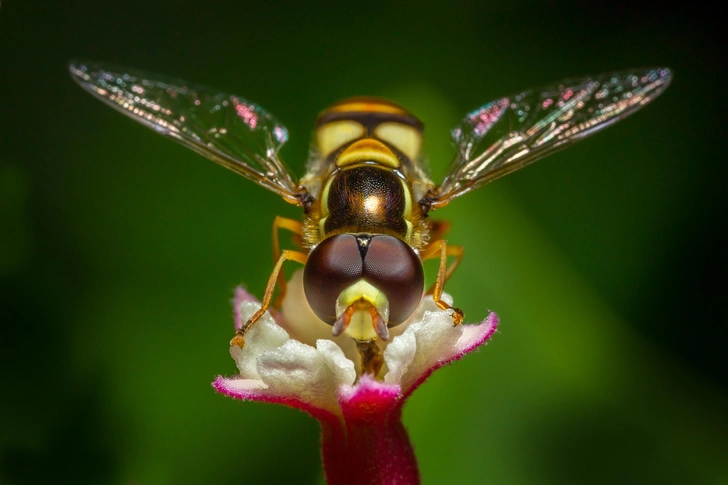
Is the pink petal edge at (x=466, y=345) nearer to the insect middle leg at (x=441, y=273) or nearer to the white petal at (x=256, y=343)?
the insect middle leg at (x=441, y=273)

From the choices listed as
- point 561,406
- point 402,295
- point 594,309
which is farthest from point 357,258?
point 594,309

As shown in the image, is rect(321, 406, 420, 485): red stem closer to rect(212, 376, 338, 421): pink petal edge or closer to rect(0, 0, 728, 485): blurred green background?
rect(212, 376, 338, 421): pink petal edge

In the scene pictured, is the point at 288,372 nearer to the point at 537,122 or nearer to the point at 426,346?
the point at 426,346

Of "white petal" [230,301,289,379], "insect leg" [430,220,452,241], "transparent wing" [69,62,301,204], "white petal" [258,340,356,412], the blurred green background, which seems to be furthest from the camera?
the blurred green background

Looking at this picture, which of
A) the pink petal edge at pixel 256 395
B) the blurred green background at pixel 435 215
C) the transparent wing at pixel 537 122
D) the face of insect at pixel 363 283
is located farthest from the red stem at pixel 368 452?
the blurred green background at pixel 435 215

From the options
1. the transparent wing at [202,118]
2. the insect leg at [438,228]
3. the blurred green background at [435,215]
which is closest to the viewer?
the transparent wing at [202,118]

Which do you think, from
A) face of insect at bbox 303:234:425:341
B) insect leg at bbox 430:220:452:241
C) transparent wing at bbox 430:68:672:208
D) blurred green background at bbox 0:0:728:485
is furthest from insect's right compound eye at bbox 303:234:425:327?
blurred green background at bbox 0:0:728:485
